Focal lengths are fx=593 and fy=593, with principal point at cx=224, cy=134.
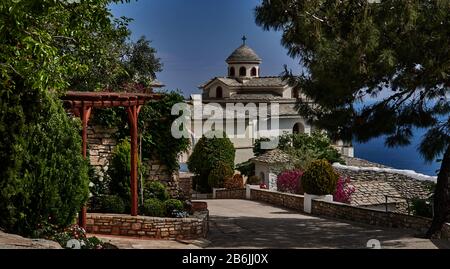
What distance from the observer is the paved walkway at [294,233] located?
1257 cm

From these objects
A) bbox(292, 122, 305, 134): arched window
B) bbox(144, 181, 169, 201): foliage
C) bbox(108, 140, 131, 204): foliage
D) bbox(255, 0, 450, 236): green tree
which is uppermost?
bbox(292, 122, 305, 134): arched window

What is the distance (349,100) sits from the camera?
1348 centimetres

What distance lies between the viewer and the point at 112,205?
1346 centimetres

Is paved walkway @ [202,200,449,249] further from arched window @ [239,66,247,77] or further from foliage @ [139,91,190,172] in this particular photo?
arched window @ [239,66,247,77]

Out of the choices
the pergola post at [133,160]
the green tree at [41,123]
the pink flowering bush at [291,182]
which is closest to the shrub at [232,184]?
the pink flowering bush at [291,182]

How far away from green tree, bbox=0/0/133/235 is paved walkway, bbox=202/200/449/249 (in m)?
3.87

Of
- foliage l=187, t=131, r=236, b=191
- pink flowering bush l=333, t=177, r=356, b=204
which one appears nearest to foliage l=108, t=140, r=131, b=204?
pink flowering bush l=333, t=177, r=356, b=204

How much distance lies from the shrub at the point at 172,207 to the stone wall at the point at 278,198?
327 inches

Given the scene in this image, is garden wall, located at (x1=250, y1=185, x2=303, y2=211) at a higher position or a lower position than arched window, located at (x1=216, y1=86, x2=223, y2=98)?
lower

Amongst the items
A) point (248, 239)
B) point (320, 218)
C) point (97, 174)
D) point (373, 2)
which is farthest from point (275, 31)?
point (320, 218)

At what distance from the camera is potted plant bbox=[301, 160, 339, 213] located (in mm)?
19906

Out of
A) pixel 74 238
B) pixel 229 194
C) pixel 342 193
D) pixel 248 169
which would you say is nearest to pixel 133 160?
pixel 74 238

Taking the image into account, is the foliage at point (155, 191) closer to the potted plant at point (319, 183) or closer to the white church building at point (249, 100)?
the potted plant at point (319, 183)
